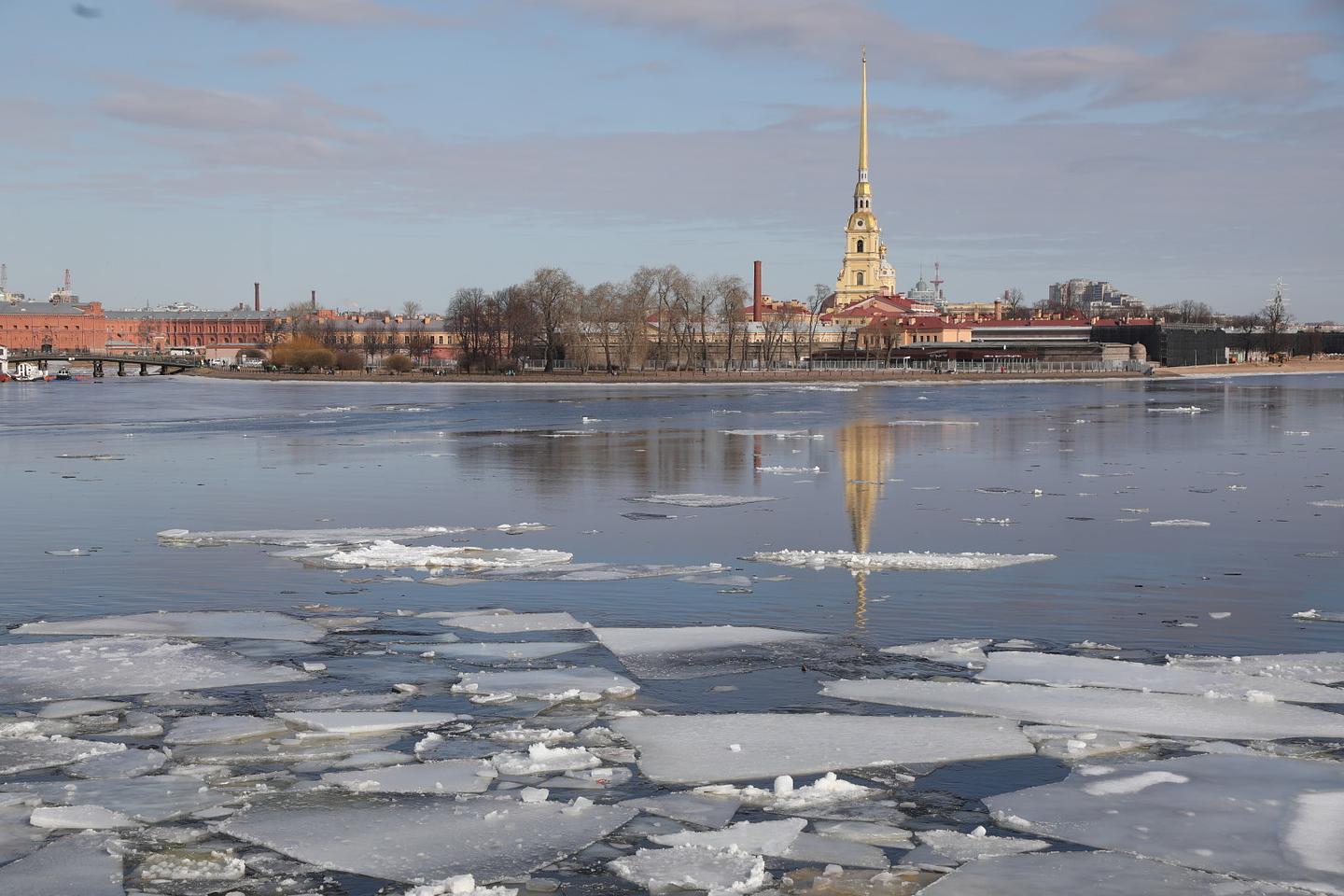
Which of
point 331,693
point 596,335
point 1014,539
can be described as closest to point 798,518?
point 1014,539

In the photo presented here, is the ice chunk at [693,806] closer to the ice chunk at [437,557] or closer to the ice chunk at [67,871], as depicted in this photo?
the ice chunk at [67,871]

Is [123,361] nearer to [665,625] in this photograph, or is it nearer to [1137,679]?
[665,625]

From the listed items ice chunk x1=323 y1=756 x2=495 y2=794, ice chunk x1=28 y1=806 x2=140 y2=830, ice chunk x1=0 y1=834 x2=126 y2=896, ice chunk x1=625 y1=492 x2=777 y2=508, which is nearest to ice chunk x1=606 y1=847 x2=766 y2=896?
ice chunk x1=323 y1=756 x2=495 y2=794

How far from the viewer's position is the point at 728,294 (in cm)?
10844

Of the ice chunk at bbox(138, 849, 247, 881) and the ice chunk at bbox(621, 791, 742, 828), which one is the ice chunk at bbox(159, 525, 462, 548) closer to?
the ice chunk at bbox(621, 791, 742, 828)

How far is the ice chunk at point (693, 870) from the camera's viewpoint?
4.88 metres

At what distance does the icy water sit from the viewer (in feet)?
18.0

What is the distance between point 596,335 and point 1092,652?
95.5 meters

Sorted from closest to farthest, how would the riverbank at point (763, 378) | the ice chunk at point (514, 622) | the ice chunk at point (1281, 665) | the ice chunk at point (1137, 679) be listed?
1. the ice chunk at point (1137, 679)
2. the ice chunk at point (1281, 665)
3. the ice chunk at point (514, 622)
4. the riverbank at point (763, 378)

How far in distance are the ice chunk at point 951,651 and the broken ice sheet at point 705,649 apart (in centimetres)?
49

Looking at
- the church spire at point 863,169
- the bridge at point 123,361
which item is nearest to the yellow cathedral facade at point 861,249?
the church spire at point 863,169

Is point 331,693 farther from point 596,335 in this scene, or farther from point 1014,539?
point 596,335

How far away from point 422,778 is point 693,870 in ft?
5.24

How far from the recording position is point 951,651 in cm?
859
